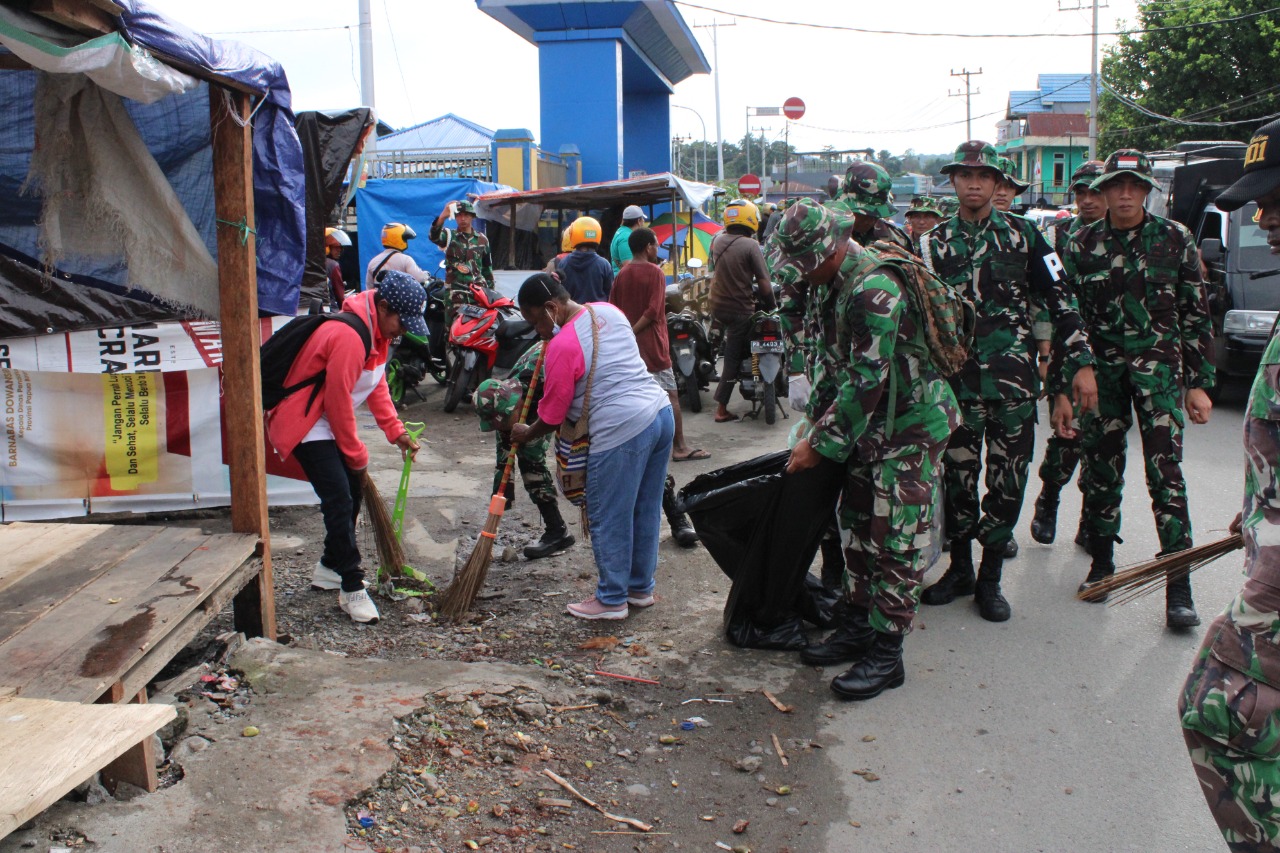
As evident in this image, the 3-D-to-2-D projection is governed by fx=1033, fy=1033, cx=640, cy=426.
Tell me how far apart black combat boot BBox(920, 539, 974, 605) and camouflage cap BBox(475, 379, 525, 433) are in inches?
88.4

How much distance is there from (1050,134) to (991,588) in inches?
2116

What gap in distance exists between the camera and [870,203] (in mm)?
5551

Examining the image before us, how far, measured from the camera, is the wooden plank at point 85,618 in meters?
3.11

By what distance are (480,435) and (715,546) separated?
16.6 feet

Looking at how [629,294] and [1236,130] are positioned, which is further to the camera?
[1236,130]

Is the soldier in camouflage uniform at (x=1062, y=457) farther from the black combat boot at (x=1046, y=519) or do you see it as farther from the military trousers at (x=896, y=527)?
the military trousers at (x=896, y=527)

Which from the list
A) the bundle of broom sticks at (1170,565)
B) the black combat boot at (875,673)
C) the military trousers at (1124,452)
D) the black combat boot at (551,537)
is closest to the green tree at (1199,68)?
the military trousers at (1124,452)

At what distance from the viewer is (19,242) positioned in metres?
4.62

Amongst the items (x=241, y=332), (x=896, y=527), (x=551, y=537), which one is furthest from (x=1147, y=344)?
(x=241, y=332)

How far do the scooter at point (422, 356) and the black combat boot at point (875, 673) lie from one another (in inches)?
270

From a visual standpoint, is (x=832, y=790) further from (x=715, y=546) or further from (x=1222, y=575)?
(x=1222, y=575)

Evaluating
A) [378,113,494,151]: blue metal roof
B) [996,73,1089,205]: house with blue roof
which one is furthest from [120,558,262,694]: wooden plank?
[996,73,1089,205]: house with blue roof

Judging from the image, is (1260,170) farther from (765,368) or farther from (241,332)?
(765,368)

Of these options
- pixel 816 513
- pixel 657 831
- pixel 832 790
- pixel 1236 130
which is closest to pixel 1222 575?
pixel 816 513
